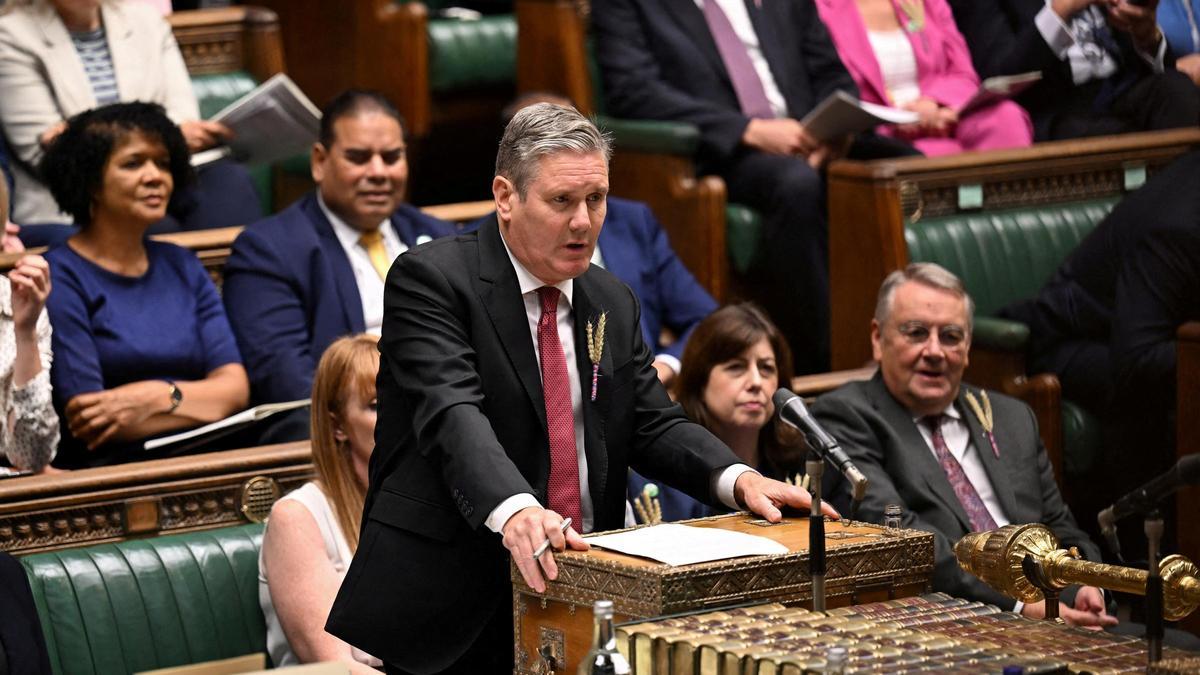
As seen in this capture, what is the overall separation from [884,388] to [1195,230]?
0.94 metres

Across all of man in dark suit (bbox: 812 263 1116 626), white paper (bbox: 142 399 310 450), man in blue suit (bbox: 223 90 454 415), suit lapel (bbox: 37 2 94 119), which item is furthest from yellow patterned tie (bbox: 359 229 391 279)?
man in dark suit (bbox: 812 263 1116 626)

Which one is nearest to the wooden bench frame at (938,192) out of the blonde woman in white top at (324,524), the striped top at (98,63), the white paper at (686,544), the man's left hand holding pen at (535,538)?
the blonde woman in white top at (324,524)

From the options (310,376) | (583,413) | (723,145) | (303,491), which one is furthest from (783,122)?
(583,413)

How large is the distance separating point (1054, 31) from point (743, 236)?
0.92 meters

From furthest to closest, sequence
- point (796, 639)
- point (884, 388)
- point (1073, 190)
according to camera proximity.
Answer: point (1073, 190), point (884, 388), point (796, 639)

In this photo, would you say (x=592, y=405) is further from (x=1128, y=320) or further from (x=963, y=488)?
(x=1128, y=320)

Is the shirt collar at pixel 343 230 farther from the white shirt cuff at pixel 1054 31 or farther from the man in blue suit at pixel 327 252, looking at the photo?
the white shirt cuff at pixel 1054 31

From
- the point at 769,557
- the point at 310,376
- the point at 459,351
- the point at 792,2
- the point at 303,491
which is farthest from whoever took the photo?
the point at 792,2

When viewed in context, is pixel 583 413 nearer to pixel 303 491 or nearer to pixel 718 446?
pixel 718 446

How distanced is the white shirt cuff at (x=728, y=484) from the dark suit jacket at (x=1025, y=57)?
246 cm

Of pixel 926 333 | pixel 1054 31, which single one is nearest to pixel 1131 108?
pixel 1054 31

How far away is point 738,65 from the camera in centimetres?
443

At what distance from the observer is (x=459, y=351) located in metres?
2.12

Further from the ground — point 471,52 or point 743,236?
point 471,52
